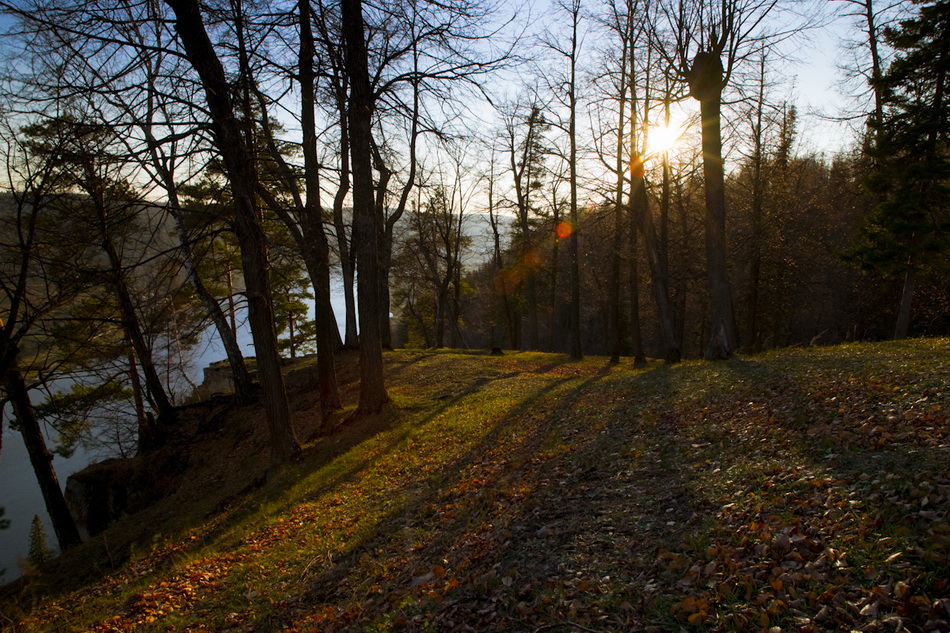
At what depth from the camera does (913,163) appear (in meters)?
14.0

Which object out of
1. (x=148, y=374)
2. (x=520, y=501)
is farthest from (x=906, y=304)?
(x=148, y=374)

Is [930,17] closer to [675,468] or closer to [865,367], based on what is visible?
[865,367]

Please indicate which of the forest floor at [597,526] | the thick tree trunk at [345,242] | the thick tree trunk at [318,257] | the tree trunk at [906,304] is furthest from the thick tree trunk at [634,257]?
the thick tree trunk at [318,257]

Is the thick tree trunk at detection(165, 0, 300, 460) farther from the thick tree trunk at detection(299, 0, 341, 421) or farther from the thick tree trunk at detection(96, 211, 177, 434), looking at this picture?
the thick tree trunk at detection(299, 0, 341, 421)

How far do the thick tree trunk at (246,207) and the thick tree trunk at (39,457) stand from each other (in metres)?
5.48

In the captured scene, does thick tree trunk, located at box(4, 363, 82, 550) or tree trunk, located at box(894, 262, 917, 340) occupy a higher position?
tree trunk, located at box(894, 262, 917, 340)

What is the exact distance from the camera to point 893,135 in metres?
14.7

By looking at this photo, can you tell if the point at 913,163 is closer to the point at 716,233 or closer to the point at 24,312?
the point at 716,233

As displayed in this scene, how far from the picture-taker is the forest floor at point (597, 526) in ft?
10.6

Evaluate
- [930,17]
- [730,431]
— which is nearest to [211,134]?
[730,431]

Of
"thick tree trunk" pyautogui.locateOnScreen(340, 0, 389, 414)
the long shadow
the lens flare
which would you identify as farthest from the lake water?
the lens flare

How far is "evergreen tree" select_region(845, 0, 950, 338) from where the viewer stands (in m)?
13.9

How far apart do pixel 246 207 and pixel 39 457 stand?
804cm

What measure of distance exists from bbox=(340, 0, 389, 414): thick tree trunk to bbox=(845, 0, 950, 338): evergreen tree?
13965 millimetres
